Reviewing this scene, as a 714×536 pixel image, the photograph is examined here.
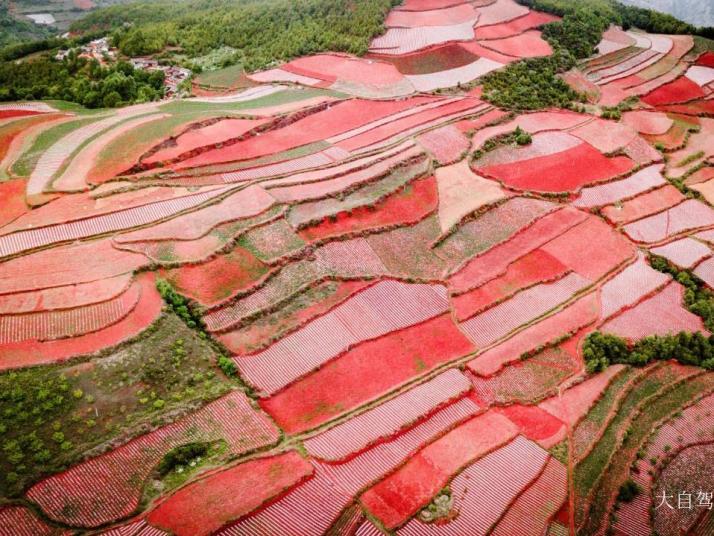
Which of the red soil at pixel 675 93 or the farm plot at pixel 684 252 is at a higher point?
the red soil at pixel 675 93

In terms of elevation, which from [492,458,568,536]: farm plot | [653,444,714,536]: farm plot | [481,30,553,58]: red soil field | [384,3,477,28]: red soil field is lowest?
[653,444,714,536]: farm plot

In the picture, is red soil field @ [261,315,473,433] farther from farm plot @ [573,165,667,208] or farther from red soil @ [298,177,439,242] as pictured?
farm plot @ [573,165,667,208]

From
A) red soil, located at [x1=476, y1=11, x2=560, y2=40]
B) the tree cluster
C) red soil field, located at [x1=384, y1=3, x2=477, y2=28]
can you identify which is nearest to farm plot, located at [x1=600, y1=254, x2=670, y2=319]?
red soil, located at [x1=476, y1=11, x2=560, y2=40]

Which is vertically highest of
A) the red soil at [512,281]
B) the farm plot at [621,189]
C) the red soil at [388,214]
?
the red soil at [388,214]

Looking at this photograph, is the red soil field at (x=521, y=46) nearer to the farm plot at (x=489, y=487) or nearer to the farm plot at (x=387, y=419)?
the farm plot at (x=387, y=419)

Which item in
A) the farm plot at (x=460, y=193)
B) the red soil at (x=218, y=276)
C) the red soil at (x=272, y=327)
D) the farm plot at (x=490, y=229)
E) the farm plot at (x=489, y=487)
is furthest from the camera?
the farm plot at (x=460, y=193)

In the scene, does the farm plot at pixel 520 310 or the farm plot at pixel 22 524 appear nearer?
the farm plot at pixel 22 524

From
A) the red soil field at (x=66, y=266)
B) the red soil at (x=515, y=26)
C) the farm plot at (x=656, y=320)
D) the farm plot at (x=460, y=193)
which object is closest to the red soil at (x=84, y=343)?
the red soil field at (x=66, y=266)
